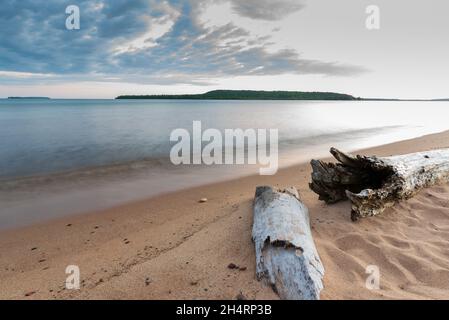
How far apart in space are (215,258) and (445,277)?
2554mm

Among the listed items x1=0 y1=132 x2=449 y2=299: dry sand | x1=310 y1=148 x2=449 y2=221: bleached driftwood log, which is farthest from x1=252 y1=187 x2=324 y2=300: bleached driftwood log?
x1=310 y1=148 x2=449 y2=221: bleached driftwood log

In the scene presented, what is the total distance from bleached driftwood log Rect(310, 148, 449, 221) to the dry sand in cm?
19

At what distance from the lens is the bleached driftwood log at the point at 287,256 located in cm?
266

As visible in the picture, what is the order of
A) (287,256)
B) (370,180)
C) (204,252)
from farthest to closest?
(370,180) < (204,252) < (287,256)

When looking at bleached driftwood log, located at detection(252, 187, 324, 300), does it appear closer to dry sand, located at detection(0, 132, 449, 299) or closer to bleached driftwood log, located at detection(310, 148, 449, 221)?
dry sand, located at detection(0, 132, 449, 299)

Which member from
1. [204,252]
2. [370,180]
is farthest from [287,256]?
[370,180]

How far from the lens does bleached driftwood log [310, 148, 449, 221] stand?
4441mm

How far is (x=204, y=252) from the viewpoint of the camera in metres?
3.76

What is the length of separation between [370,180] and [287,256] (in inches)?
117

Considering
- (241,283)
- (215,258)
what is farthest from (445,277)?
(215,258)

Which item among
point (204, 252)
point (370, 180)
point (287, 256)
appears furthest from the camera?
point (370, 180)

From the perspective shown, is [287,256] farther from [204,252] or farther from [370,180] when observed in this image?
[370,180]

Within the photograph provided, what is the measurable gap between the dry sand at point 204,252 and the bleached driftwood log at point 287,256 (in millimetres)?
149
